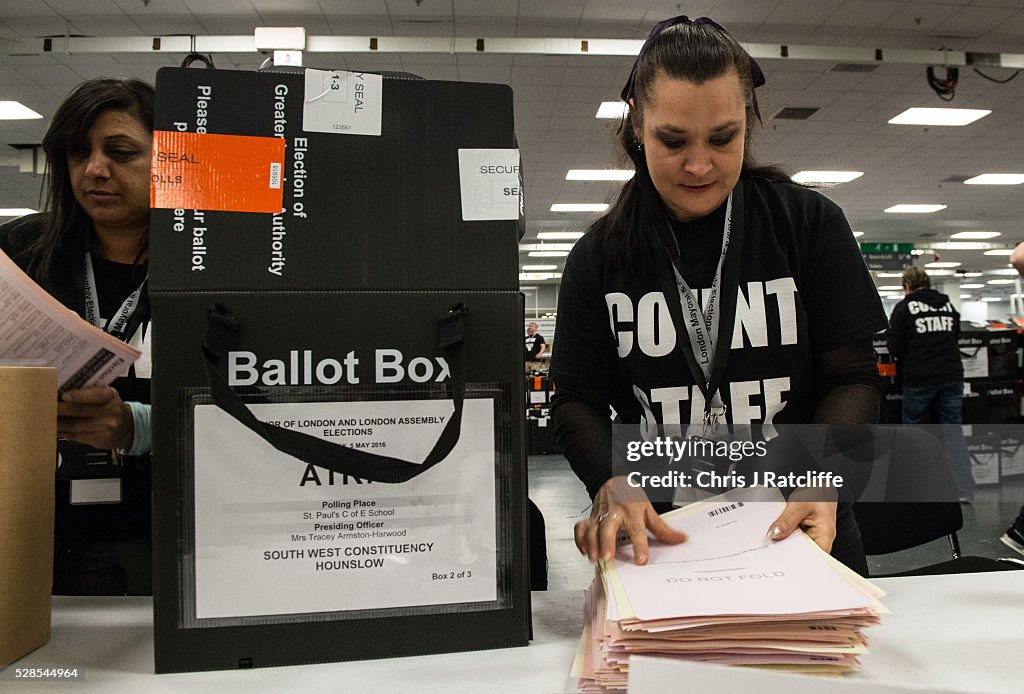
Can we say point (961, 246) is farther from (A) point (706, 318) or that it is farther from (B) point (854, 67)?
(A) point (706, 318)

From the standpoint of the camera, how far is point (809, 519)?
0.70 m

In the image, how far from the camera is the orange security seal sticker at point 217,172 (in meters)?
0.58

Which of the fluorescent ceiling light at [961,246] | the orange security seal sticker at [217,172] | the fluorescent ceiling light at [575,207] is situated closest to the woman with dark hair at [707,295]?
the orange security seal sticker at [217,172]

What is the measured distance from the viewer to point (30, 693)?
541 mm

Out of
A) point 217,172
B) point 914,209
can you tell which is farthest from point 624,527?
point 914,209

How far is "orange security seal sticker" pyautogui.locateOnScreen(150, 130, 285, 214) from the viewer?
577 mm

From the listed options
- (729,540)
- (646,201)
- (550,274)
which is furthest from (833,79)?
(550,274)

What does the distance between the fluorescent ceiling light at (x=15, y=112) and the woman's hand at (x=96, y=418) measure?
6.85m

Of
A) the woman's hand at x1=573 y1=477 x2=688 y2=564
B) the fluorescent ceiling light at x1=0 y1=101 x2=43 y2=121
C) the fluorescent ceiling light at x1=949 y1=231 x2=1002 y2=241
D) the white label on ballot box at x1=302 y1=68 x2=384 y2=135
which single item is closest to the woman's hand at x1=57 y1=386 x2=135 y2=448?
the white label on ballot box at x1=302 y1=68 x2=384 y2=135

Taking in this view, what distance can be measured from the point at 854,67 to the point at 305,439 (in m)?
6.16

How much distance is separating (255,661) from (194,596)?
0.25 feet

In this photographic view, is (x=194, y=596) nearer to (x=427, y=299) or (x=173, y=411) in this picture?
(x=173, y=411)

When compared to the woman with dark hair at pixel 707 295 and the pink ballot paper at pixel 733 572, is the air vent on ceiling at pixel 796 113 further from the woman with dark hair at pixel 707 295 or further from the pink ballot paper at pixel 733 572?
the pink ballot paper at pixel 733 572

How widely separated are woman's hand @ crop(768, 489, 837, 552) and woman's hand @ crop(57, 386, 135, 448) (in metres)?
0.72
